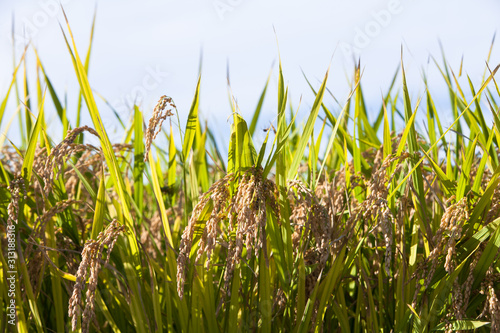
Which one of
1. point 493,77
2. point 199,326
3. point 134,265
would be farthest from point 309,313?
point 493,77

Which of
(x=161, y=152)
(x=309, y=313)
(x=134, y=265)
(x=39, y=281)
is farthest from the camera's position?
(x=161, y=152)

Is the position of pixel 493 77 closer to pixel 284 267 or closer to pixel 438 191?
pixel 438 191

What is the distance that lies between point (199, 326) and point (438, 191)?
136 cm

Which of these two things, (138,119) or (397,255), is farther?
(138,119)

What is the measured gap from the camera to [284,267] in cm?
137

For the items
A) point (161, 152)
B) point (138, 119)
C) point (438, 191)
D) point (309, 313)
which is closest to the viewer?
point (309, 313)

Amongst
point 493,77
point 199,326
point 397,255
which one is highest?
point 493,77

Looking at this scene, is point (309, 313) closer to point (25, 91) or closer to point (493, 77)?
point (493, 77)

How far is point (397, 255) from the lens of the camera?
157 centimetres

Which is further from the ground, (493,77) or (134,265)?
(493,77)

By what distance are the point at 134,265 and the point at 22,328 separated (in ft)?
1.37

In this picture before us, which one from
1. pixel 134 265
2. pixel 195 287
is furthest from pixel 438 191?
pixel 134 265

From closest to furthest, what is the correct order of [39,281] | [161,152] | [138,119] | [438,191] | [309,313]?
[309,313] < [39,281] < [138,119] < [438,191] < [161,152]

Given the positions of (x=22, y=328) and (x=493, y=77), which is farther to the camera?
(x=493, y=77)
